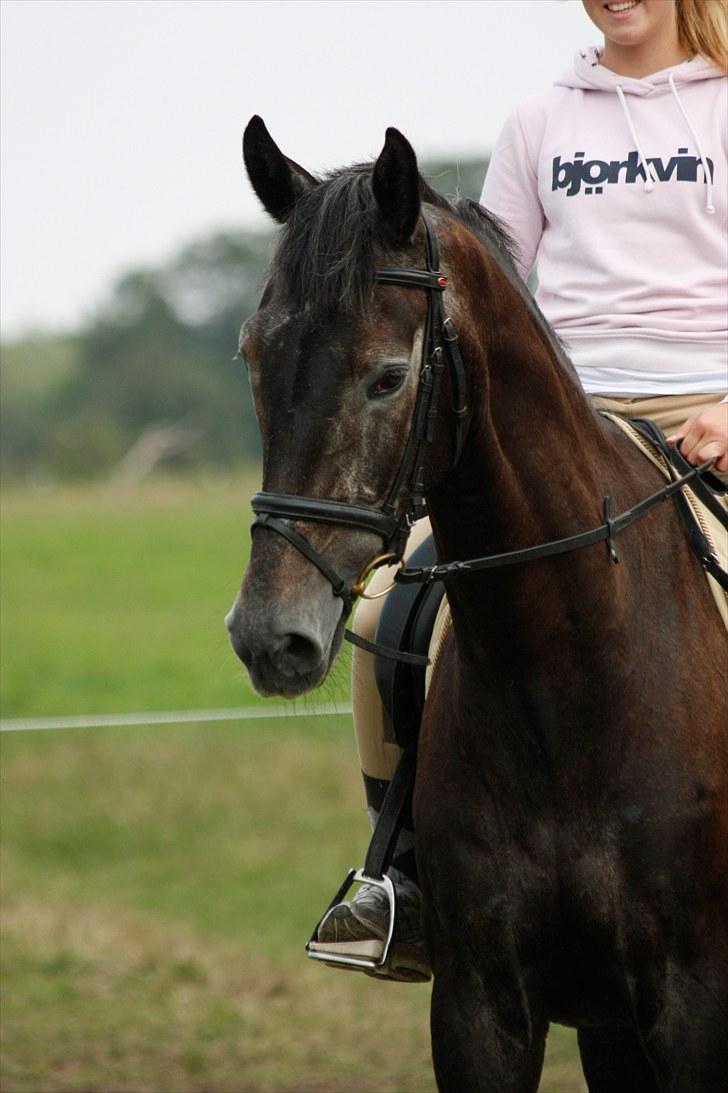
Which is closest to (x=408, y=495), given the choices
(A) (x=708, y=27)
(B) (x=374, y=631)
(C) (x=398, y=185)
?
(C) (x=398, y=185)

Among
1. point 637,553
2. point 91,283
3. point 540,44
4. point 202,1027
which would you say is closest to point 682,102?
point 637,553

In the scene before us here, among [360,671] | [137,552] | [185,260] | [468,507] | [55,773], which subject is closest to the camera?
[468,507]

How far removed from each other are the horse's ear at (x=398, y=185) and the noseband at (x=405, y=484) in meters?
0.06

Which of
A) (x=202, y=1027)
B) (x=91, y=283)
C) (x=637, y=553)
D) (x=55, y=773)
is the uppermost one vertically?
(x=91, y=283)

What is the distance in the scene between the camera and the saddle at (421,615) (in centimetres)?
287

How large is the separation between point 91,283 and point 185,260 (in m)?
2.88


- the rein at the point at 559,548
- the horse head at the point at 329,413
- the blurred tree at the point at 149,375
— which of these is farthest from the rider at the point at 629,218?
the blurred tree at the point at 149,375

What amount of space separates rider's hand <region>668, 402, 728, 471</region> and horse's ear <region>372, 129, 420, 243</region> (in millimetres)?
→ 796

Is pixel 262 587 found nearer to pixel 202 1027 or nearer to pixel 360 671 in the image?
pixel 360 671

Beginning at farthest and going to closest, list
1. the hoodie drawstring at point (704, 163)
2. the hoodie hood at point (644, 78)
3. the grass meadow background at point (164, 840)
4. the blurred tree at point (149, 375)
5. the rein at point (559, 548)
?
the blurred tree at point (149, 375), the grass meadow background at point (164, 840), the hoodie hood at point (644, 78), the hoodie drawstring at point (704, 163), the rein at point (559, 548)

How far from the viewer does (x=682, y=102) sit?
309 cm

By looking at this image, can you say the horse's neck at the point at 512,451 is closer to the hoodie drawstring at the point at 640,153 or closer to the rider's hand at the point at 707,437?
the rider's hand at the point at 707,437

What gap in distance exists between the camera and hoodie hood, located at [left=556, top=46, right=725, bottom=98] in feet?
10.2

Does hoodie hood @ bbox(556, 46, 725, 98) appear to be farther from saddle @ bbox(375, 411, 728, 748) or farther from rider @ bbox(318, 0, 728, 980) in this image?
saddle @ bbox(375, 411, 728, 748)
